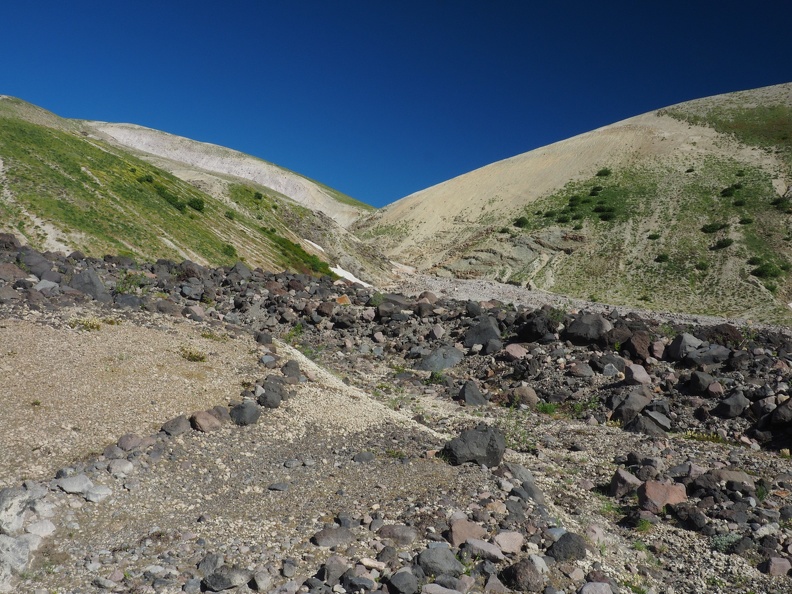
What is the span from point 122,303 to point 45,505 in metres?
9.84

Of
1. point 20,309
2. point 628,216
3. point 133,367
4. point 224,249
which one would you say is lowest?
point 133,367

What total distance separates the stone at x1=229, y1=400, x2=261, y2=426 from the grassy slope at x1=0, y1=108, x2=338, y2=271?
56.1 feet

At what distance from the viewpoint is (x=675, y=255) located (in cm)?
4984

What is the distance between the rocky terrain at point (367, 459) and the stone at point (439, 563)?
27mm

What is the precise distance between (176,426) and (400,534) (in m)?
4.75

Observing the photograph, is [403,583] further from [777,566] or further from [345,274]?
[345,274]

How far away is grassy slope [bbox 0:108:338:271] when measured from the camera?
995 inches

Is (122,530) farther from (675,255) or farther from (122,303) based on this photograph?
(675,255)

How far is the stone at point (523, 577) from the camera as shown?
6.71 meters

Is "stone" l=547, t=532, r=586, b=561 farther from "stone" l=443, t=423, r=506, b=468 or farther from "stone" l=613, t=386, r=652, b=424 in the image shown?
"stone" l=613, t=386, r=652, b=424

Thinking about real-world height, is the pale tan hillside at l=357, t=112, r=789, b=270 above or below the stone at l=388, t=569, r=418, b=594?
above

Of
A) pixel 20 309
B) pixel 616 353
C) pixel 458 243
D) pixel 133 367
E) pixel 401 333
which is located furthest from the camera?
pixel 458 243

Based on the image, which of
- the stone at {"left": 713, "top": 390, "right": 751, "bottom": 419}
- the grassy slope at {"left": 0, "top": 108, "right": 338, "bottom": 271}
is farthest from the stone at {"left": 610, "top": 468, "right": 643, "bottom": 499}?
the grassy slope at {"left": 0, "top": 108, "right": 338, "bottom": 271}

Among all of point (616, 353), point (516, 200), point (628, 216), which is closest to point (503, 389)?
point (616, 353)
